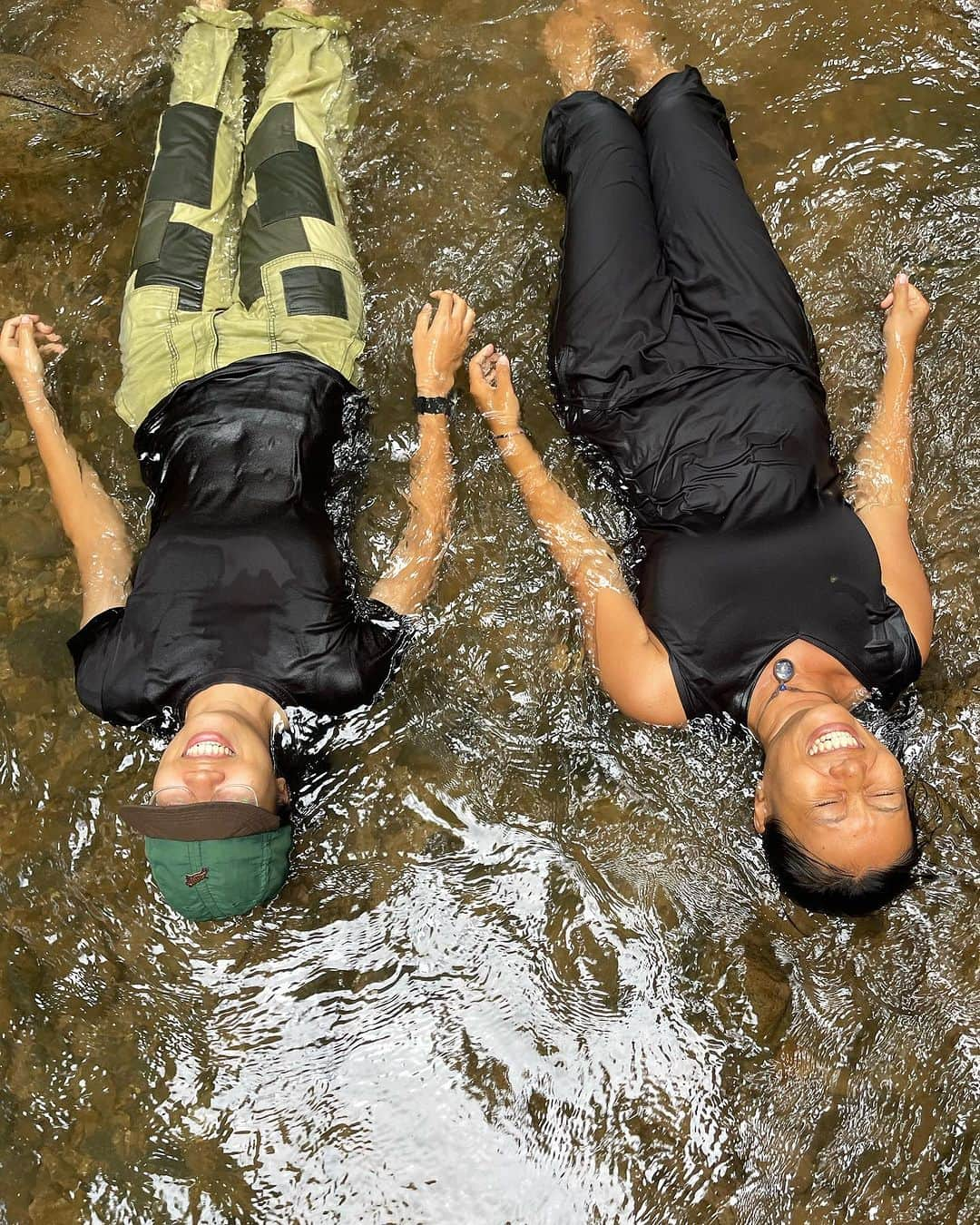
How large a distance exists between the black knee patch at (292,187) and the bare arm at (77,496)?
111 centimetres

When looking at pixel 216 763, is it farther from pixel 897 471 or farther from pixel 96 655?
pixel 897 471

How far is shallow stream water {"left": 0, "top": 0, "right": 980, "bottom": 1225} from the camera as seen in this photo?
3.67 meters

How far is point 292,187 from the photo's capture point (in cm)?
389

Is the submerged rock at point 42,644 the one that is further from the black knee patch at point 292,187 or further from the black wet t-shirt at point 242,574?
the black knee patch at point 292,187

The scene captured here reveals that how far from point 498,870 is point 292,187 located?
2983mm

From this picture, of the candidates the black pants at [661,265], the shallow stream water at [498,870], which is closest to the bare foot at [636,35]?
the shallow stream water at [498,870]

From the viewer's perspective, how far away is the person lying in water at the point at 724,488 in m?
3.06

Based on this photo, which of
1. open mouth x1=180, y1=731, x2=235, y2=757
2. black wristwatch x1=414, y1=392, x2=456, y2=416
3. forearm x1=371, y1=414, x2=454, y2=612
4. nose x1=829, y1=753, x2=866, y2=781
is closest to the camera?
nose x1=829, y1=753, x2=866, y2=781

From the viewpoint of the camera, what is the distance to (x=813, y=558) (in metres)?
3.36

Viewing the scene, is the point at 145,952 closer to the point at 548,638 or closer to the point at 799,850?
the point at 548,638

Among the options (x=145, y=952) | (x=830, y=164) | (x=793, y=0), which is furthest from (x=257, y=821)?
(x=793, y=0)

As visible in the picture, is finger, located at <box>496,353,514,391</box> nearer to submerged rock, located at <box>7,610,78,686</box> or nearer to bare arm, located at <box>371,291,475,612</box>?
bare arm, located at <box>371,291,475,612</box>

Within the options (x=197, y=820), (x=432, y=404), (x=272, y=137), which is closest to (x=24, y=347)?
(x=272, y=137)

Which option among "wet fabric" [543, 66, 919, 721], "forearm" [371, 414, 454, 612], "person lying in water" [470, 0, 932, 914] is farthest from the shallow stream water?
"wet fabric" [543, 66, 919, 721]
